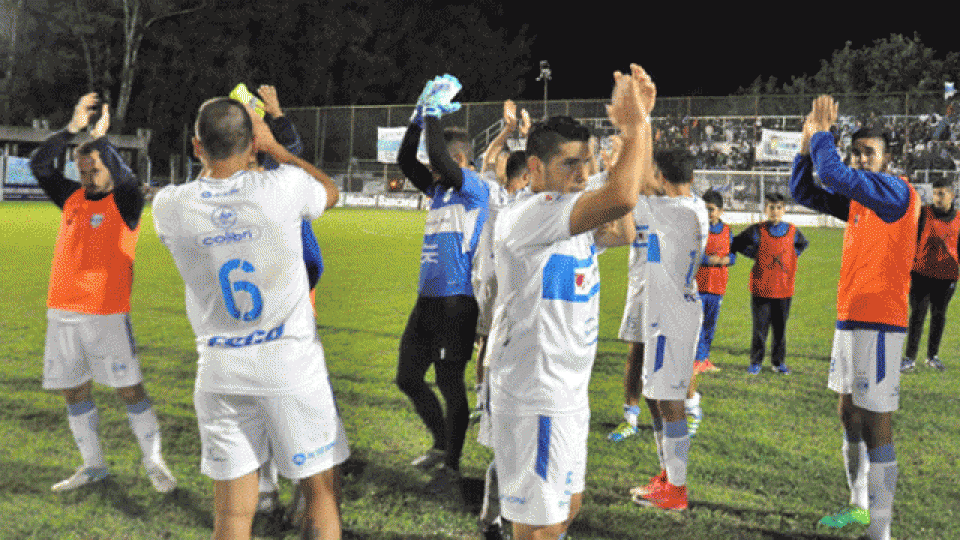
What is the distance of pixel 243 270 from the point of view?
3156mm

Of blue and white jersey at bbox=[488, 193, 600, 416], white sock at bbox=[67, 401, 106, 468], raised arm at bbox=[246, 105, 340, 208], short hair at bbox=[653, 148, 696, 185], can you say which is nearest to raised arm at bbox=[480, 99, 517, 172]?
short hair at bbox=[653, 148, 696, 185]

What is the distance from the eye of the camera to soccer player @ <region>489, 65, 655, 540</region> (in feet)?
10.2

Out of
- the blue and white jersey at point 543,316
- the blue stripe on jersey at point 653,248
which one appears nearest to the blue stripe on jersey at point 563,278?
the blue and white jersey at point 543,316

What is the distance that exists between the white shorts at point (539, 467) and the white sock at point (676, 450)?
1.77 metres

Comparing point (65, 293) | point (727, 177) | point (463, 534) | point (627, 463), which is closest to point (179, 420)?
point (65, 293)

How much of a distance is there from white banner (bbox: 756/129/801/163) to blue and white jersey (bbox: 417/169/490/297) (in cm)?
3055

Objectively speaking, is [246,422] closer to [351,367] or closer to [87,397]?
[87,397]

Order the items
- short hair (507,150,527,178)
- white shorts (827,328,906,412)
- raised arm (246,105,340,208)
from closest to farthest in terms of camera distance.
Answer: raised arm (246,105,340,208)
white shorts (827,328,906,412)
short hair (507,150,527,178)

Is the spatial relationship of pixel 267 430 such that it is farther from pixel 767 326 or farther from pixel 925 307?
pixel 925 307

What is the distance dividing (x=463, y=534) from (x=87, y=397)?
97.8 inches

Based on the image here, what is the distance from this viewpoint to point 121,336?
16.0ft

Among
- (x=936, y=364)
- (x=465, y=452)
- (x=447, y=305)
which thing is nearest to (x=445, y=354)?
(x=447, y=305)

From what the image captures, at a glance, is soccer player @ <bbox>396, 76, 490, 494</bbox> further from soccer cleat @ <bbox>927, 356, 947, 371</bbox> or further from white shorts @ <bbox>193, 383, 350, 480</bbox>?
soccer cleat @ <bbox>927, 356, 947, 371</bbox>

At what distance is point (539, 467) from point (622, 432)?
334 centimetres
